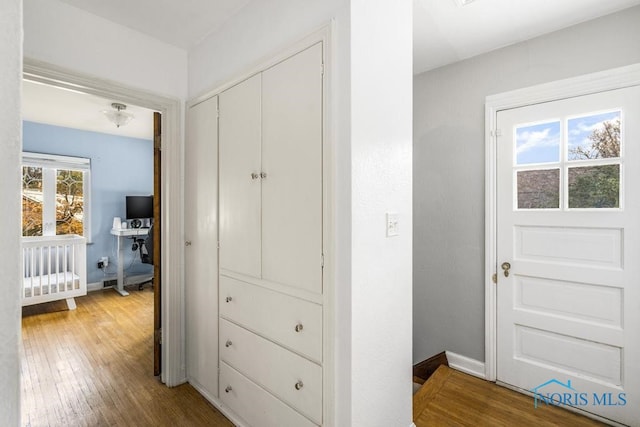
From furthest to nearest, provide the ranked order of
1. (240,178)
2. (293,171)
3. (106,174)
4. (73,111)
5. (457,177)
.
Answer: (106,174) < (73,111) < (457,177) < (240,178) < (293,171)

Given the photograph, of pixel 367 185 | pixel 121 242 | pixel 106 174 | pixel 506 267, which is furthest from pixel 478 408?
pixel 106 174

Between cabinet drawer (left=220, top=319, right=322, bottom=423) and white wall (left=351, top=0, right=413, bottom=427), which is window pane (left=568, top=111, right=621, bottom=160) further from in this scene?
cabinet drawer (left=220, top=319, right=322, bottom=423)

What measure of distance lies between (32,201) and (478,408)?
596 cm

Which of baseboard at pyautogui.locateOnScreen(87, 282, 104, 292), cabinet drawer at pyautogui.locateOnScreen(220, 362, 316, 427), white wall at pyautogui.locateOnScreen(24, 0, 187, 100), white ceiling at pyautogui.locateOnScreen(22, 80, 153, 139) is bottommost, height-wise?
baseboard at pyautogui.locateOnScreen(87, 282, 104, 292)

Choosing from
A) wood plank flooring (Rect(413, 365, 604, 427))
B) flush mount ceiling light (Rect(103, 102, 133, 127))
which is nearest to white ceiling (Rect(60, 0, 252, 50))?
flush mount ceiling light (Rect(103, 102, 133, 127))

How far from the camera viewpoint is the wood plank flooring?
1875 millimetres

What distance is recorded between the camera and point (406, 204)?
1667mm

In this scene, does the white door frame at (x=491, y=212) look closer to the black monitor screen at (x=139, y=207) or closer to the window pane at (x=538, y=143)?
the window pane at (x=538, y=143)

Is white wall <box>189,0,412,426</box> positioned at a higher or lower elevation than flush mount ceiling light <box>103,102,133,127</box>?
lower

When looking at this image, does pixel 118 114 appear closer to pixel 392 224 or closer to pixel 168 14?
pixel 168 14

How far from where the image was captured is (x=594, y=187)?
6.37 feet

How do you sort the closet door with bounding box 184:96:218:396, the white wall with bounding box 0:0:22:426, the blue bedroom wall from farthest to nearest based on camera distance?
the blue bedroom wall → the closet door with bounding box 184:96:218:396 → the white wall with bounding box 0:0:22:426
